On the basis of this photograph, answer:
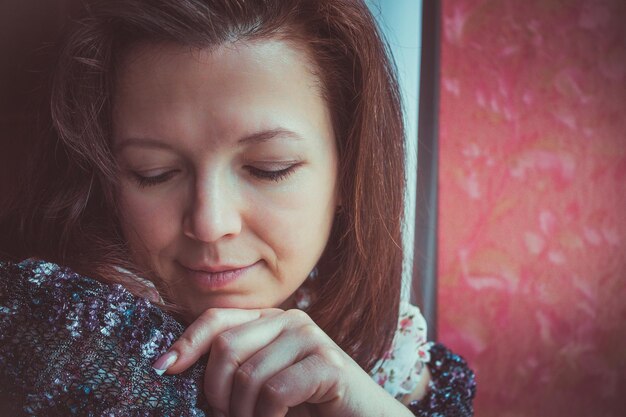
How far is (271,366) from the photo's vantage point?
0.55 metres

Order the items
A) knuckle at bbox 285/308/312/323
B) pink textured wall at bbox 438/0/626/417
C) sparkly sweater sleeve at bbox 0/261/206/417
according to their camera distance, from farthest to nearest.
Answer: pink textured wall at bbox 438/0/626/417
knuckle at bbox 285/308/312/323
sparkly sweater sleeve at bbox 0/261/206/417

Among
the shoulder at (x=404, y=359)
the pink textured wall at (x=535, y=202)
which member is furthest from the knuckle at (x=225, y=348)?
the pink textured wall at (x=535, y=202)

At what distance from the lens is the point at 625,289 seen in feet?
4.06

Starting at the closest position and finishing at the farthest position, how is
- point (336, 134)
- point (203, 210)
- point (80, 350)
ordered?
1. point (80, 350)
2. point (203, 210)
3. point (336, 134)

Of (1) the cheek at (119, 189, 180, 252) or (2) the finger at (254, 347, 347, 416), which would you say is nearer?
(2) the finger at (254, 347, 347, 416)

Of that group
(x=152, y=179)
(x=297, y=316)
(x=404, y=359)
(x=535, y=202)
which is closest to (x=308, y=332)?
(x=297, y=316)

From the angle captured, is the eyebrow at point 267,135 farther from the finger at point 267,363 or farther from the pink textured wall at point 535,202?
the pink textured wall at point 535,202

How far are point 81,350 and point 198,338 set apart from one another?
0.10m

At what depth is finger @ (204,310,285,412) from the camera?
0.54 metres

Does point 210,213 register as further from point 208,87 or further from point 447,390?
point 447,390

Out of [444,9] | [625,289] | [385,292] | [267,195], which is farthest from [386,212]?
[625,289]

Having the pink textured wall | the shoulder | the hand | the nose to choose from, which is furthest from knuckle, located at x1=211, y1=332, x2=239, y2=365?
the pink textured wall

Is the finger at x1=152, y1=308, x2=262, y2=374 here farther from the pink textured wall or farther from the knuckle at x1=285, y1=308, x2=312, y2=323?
the pink textured wall

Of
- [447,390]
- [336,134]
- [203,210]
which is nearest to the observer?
[203,210]
